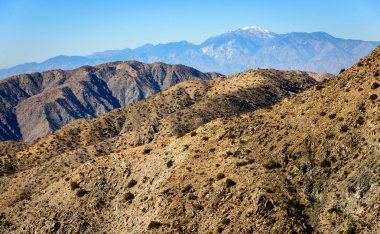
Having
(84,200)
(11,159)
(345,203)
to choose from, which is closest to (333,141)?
(345,203)

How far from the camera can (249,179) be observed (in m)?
48.7

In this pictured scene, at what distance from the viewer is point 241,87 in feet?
496

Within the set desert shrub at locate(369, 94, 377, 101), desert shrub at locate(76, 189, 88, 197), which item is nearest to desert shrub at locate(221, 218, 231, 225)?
desert shrub at locate(369, 94, 377, 101)

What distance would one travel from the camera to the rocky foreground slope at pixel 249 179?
140ft

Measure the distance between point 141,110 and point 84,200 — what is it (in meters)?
93.9

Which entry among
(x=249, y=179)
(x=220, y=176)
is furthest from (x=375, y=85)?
(x=220, y=176)

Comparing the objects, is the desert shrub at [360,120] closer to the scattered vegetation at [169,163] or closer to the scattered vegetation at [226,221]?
the scattered vegetation at [226,221]

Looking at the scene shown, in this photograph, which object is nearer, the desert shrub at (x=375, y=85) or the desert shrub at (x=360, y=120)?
the desert shrub at (x=360, y=120)

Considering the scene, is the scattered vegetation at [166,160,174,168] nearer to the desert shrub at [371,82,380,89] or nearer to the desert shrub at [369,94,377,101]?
the desert shrub at [369,94,377,101]

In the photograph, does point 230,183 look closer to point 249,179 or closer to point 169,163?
point 249,179

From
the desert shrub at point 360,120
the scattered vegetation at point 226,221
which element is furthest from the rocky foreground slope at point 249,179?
the scattered vegetation at point 226,221

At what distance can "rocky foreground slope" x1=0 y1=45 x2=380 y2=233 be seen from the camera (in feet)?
140

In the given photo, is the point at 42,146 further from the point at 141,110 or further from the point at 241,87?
the point at 241,87

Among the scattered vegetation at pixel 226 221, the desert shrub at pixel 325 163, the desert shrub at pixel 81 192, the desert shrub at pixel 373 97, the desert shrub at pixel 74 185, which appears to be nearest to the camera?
the scattered vegetation at pixel 226 221
